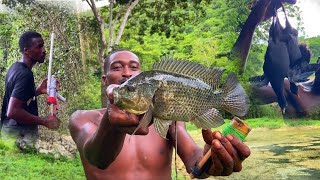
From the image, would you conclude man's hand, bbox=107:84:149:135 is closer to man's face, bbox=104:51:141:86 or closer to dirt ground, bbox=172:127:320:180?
man's face, bbox=104:51:141:86

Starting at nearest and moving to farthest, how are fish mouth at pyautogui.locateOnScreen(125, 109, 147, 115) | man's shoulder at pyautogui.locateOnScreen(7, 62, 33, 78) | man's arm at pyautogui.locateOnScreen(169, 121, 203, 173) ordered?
fish mouth at pyautogui.locateOnScreen(125, 109, 147, 115)
man's arm at pyautogui.locateOnScreen(169, 121, 203, 173)
man's shoulder at pyautogui.locateOnScreen(7, 62, 33, 78)

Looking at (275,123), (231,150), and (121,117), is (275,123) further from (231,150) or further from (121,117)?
(121,117)

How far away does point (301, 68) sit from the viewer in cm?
1220

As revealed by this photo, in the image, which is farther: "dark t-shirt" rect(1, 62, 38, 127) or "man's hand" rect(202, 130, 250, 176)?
"dark t-shirt" rect(1, 62, 38, 127)

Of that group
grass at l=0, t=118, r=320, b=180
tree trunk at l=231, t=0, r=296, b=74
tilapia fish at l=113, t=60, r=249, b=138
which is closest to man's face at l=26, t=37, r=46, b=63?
grass at l=0, t=118, r=320, b=180

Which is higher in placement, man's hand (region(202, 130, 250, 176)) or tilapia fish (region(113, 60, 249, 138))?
tilapia fish (region(113, 60, 249, 138))

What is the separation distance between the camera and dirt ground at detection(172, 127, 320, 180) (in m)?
7.99

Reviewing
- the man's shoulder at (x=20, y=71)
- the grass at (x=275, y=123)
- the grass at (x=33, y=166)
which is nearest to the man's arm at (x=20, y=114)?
the man's shoulder at (x=20, y=71)

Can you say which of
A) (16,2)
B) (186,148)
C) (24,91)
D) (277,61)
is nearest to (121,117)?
(186,148)

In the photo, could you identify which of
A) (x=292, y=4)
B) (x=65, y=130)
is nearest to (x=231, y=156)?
(x=65, y=130)

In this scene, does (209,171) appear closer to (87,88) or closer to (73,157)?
(73,157)

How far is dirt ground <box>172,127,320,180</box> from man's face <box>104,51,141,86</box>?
18.3 feet

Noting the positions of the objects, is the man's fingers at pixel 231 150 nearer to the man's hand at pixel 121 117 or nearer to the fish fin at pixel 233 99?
the fish fin at pixel 233 99

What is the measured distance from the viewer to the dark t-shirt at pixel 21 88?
4.94m
